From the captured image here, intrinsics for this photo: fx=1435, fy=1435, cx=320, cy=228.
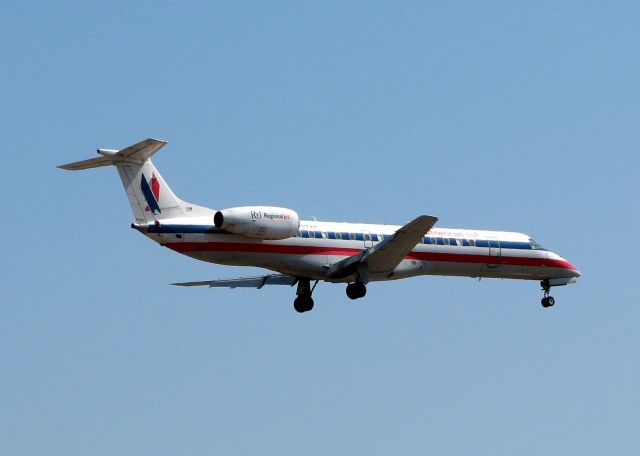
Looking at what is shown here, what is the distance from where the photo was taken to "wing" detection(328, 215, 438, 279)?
45.5m

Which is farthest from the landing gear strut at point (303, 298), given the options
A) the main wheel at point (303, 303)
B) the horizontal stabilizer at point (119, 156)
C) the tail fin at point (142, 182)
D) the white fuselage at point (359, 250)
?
the horizontal stabilizer at point (119, 156)

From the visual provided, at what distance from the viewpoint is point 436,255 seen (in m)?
50.0

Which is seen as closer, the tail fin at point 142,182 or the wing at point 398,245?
the tail fin at point 142,182

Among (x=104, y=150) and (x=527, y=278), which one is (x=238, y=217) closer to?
(x=104, y=150)

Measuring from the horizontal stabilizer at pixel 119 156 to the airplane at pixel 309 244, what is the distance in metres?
0.03

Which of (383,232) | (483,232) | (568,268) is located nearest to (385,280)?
(383,232)

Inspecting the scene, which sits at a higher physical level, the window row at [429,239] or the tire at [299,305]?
the window row at [429,239]

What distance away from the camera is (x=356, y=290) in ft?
156

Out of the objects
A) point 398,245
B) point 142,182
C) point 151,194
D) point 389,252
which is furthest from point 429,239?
point 142,182

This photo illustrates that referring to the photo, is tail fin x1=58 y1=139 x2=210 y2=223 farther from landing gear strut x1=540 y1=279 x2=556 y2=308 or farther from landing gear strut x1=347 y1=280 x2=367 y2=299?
landing gear strut x1=540 y1=279 x2=556 y2=308

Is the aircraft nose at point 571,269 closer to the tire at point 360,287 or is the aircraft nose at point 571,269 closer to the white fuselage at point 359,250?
the white fuselage at point 359,250

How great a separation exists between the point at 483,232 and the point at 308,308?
7.02m

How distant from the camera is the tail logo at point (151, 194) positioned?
4416 centimetres

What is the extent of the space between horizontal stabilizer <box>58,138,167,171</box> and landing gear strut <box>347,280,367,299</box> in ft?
27.6
